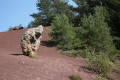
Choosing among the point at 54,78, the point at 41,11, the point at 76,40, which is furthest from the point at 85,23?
the point at 41,11

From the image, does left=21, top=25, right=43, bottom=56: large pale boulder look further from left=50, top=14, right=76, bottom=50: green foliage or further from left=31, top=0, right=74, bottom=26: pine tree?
left=31, top=0, right=74, bottom=26: pine tree

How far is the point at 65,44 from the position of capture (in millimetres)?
14883

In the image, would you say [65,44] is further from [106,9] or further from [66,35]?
[106,9]

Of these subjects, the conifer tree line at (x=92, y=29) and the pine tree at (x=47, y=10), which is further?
the pine tree at (x=47, y=10)

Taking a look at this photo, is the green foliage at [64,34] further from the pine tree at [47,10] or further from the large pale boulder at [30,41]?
the pine tree at [47,10]

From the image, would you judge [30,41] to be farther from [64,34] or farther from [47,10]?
[47,10]

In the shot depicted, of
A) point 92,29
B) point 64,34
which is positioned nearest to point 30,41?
point 92,29

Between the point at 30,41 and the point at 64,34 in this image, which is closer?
the point at 30,41

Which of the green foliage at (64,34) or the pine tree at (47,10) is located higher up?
the pine tree at (47,10)

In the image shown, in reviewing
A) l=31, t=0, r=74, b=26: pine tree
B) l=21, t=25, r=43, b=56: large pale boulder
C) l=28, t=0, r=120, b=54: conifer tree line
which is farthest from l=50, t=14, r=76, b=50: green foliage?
l=31, t=0, r=74, b=26: pine tree

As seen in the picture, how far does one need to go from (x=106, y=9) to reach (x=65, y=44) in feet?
20.5

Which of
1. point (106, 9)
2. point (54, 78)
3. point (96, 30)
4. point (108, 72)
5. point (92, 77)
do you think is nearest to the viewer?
point (54, 78)

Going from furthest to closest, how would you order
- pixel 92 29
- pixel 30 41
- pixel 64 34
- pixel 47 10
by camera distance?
Answer: pixel 47 10 < pixel 64 34 < pixel 92 29 < pixel 30 41

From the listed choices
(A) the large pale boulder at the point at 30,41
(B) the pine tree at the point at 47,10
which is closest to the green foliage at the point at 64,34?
(A) the large pale boulder at the point at 30,41
